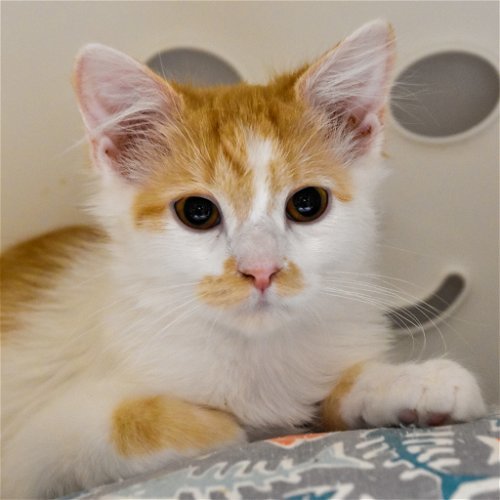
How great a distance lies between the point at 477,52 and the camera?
1.58 metres

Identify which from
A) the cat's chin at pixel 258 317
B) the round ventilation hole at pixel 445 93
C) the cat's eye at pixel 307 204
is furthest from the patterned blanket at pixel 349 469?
the round ventilation hole at pixel 445 93

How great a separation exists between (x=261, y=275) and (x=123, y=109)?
1.51 ft

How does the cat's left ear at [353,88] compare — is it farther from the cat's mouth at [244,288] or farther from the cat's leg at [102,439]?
the cat's leg at [102,439]

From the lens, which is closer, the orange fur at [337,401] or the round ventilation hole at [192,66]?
the orange fur at [337,401]

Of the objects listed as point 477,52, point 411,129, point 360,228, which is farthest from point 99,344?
point 477,52

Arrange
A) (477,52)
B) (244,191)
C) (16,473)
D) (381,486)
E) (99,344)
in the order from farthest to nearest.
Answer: (477,52) < (99,344) < (16,473) < (244,191) < (381,486)

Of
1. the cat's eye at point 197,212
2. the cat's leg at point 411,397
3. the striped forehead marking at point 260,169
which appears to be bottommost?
the cat's leg at point 411,397

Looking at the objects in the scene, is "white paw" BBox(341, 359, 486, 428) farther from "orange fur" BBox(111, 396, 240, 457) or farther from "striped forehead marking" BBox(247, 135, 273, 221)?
"striped forehead marking" BBox(247, 135, 273, 221)

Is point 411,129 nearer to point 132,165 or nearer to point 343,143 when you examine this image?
point 343,143

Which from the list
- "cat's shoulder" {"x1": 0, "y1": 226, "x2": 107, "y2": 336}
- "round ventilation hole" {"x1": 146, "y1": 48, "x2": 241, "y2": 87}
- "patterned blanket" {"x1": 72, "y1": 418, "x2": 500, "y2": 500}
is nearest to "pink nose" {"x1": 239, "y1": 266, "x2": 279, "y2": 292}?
"patterned blanket" {"x1": 72, "y1": 418, "x2": 500, "y2": 500}

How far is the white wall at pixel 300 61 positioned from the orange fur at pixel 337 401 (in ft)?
1.30

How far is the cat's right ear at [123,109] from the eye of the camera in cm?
124

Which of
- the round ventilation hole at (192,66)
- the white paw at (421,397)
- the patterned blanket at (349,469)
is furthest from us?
the round ventilation hole at (192,66)

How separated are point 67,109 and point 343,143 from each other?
0.79 meters
